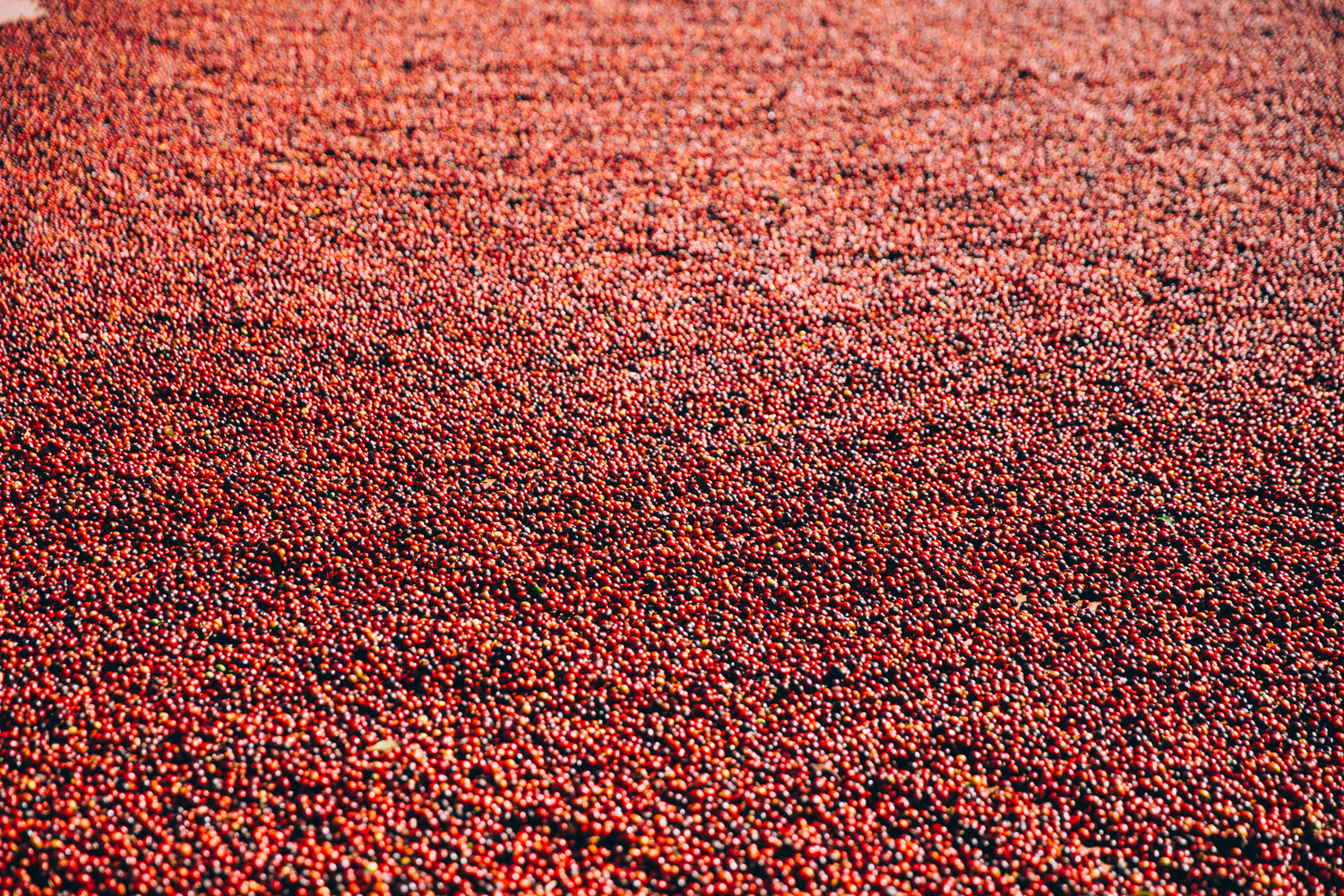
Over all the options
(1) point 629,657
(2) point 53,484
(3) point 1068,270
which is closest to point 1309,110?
(3) point 1068,270

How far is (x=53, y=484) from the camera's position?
57.5 inches

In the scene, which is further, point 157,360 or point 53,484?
point 157,360

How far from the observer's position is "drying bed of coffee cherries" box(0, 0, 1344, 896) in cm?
116

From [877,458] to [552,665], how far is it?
74 centimetres

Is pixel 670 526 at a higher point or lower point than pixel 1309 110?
lower

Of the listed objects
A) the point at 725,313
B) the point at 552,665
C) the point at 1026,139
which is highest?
the point at 1026,139

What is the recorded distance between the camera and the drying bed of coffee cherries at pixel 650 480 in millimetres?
1163

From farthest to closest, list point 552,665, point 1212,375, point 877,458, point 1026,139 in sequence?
point 1026,139 < point 1212,375 < point 877,458 < point 552,665

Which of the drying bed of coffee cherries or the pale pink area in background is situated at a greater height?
the pale pink area in background

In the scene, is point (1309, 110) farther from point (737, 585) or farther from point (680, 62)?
point (737, 585)

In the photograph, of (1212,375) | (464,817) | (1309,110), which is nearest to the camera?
(464,817)

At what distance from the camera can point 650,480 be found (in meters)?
1.57

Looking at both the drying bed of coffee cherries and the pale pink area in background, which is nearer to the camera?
the drying bed of coffee cherries

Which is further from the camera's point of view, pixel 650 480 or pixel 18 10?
pixel 18 10
